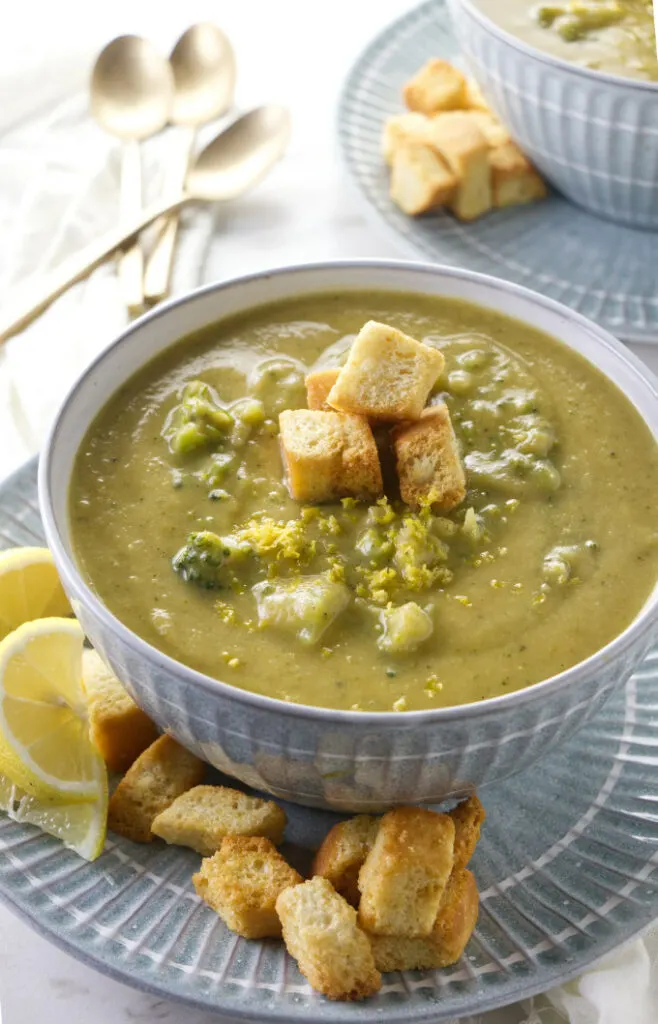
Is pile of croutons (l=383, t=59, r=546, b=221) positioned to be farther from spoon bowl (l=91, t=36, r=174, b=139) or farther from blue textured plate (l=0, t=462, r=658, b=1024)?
blue textured plate (l=0, t=462, r=658, b=1024)

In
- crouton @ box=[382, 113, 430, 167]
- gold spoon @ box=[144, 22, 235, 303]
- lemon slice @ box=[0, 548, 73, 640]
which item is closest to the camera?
lemon slice @ box=[0, 548, 73, 640]

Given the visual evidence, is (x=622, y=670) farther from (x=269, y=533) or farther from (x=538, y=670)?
(x=269, y=533)

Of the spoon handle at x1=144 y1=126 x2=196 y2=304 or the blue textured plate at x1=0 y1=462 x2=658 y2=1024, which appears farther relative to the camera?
the spoon handle at x1=144 y1=126 x2=196 y2=304

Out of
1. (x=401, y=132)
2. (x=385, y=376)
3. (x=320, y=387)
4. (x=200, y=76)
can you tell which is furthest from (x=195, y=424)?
(x=200, y=76)

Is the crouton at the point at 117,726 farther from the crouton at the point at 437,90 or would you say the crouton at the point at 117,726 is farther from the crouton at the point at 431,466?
the crouton at the point at 437,90

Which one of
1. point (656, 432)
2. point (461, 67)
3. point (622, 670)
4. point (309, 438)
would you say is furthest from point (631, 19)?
point (622, 670)

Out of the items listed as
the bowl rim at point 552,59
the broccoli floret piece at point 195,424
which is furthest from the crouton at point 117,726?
the bowl rim at point 552,59

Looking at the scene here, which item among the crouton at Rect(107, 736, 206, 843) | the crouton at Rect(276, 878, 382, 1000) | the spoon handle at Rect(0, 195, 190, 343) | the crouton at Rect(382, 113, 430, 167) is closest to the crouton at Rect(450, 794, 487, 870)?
the crouton at Rect(276, 878, 382, 1000)

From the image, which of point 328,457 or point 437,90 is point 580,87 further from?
point 328,457
